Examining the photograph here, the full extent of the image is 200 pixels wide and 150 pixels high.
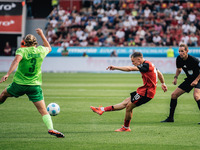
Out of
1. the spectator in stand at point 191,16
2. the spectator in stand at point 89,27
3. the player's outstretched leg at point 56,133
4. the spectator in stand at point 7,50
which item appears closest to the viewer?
the player's outstretched leg at point 56,133

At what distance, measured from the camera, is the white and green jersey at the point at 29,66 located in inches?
274

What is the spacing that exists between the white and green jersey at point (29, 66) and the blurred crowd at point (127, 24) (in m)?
25.2

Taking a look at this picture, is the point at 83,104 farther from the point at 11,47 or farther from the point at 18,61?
the point at 11,47

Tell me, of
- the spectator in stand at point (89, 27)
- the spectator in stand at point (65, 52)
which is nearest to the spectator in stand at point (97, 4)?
A: the spectator in stand at point (89, 27)

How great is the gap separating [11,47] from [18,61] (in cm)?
2675

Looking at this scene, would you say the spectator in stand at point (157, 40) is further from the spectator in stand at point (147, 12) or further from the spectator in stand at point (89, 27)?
the spectator in stand at point (89, 27)

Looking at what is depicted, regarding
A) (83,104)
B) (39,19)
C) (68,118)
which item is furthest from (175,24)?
(68,118)

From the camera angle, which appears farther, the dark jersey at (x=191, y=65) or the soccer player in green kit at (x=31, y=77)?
the dark jersey at (x=191, y=65)

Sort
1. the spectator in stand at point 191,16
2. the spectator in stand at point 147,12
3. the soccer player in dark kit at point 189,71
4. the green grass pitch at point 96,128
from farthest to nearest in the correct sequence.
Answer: the spectator in stand at point 147,12 < the spectator in stand at point 191,16 < the soccer player in dark kit at point 189,71 < the green grass pitch at point 96,128

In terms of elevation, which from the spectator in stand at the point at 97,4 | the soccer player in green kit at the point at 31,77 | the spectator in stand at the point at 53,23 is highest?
the soccer player in green kit at the point at 31,77

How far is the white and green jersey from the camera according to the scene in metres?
6.96

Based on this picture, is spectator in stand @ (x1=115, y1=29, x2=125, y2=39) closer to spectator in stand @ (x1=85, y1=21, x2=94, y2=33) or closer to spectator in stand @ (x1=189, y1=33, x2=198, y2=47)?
spectator in stand @ (x1=85, y1=21, x2=94, y2=33)

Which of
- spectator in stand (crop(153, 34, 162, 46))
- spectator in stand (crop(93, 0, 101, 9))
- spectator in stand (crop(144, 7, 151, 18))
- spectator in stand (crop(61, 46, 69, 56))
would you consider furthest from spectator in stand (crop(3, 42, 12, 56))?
spectator in stand (crop(144, 7, 151, 18))

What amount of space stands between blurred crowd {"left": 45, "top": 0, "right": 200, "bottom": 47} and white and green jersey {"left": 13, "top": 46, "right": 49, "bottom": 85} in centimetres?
2516
